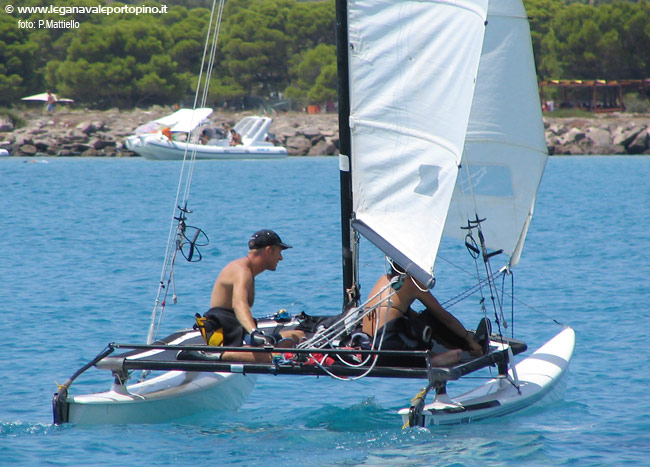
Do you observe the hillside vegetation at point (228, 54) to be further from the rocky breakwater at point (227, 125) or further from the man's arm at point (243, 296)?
the man's arm at point (243, 296)

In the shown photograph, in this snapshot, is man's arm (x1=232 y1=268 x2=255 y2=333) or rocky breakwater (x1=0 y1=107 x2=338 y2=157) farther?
rocky breakwater (x1=0 y1=107 x2=338 y2=157)

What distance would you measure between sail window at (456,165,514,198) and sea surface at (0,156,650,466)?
43.9 inches

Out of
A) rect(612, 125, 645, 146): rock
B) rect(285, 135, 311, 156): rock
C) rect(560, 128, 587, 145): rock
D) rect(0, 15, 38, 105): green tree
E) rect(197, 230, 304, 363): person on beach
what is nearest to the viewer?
rect(197, 230, 304, 363): person on beach

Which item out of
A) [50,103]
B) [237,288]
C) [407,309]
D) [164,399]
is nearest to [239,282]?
[237,288]

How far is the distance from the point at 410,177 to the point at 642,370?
4645 millimetres

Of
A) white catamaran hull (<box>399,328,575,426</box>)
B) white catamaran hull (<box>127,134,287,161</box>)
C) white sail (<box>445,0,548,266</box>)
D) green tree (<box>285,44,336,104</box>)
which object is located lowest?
white catamaran hull (<box>399,328,575,426</box>)

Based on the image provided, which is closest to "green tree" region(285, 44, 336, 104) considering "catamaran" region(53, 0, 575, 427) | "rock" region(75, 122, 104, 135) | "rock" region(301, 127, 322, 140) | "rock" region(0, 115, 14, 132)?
"rock" region(301, 127, 322, 140)

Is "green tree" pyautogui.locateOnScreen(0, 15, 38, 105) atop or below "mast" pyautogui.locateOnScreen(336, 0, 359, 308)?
atop

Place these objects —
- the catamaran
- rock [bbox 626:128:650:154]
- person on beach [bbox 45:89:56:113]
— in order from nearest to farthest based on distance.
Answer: the catamaran, rock [bbox 626:128:650:154], person on beach [bbox 45:89:56:113]

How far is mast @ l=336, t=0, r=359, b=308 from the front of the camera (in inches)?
352

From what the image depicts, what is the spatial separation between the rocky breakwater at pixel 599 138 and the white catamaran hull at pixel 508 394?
57.6 m

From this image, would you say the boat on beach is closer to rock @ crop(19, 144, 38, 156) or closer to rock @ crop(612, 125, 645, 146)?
rock @ crop(19, 144, 38, 156)

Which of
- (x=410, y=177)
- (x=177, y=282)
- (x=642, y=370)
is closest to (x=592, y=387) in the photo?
(x=642, y=370)

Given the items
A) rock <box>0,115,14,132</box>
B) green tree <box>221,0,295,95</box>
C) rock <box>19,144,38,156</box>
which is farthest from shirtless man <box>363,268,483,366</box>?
green tree <box>221,0,295,95</box>
